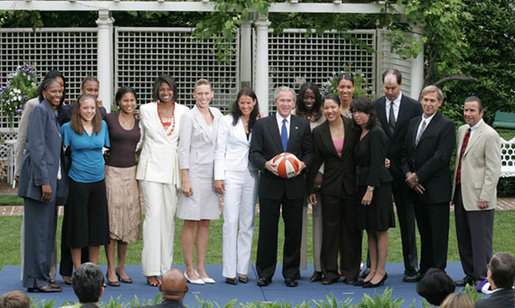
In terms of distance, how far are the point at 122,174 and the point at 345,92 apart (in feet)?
7.48

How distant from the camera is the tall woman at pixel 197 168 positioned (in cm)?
868

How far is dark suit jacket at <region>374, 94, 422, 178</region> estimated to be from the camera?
8992 millimetres

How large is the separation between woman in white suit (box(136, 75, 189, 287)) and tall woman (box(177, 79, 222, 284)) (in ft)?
0.34

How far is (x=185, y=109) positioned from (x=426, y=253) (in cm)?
271

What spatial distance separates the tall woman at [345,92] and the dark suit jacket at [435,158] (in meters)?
0.71

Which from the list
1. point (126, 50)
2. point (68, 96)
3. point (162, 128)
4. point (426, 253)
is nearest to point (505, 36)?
point (126, 50)

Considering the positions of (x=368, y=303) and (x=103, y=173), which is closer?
(x=368, y=303)

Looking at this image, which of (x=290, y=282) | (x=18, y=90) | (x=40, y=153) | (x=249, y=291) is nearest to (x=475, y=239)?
(x=290, y=282)

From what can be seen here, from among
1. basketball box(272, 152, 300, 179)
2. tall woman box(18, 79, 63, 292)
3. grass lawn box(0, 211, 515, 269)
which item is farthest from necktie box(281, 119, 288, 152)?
tall woman box(18, 79, 63, 292)

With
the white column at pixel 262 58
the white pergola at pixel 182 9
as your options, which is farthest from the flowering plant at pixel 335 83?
the white column at pixel 262 58

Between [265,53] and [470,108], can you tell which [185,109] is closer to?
[470,108]

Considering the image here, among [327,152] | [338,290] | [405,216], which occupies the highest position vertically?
[327,152]

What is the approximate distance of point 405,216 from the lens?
29.8ft

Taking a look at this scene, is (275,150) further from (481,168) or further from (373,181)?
(481,168)
